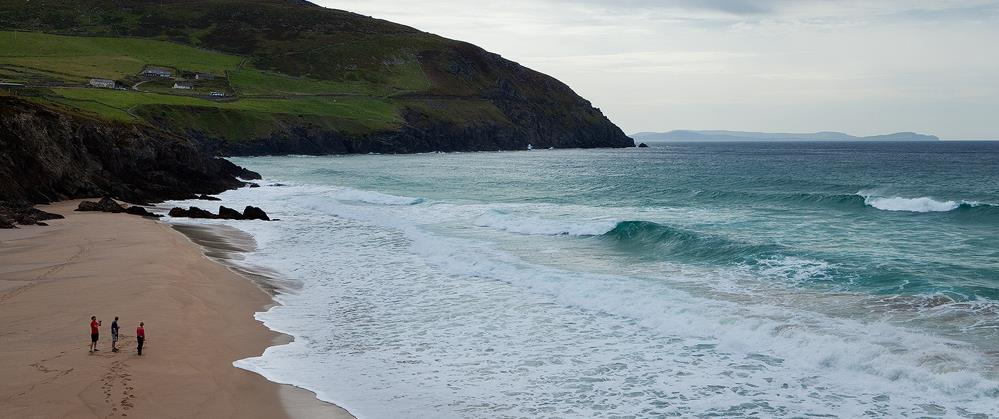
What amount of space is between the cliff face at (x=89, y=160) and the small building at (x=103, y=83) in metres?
61.1

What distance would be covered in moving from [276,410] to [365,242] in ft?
68.0

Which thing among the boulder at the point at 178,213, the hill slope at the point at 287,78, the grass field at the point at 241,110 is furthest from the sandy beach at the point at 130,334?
the hill slope at the point at 287,78

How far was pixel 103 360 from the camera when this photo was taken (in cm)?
1480

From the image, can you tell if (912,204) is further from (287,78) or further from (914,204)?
(287,78)

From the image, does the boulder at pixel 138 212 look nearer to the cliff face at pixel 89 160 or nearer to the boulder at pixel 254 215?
the boulder at pixel 254 215

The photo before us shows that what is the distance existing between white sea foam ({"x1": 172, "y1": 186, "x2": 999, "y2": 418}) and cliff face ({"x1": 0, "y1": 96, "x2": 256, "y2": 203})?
22533mm

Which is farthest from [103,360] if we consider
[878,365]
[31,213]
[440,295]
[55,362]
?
Answer: [31,213]

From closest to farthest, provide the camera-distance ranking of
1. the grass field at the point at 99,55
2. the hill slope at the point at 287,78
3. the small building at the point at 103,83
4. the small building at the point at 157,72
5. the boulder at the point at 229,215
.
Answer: the boulder at the point at 229,215 < the small building at the point at 103,83 < the hill slope at the point at 287,78 < the grass field at the point at 99,55 < the small building at the point at 157,72

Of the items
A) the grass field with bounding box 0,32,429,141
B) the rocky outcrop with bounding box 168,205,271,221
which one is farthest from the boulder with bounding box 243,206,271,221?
the grass field with bounding box 0,32,429,141

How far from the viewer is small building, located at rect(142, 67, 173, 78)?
130 metres

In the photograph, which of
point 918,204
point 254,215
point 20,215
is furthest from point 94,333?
point 918,204

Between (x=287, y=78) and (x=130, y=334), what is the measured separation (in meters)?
141

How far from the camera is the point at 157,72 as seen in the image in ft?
432

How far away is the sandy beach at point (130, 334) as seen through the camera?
1289 cm
